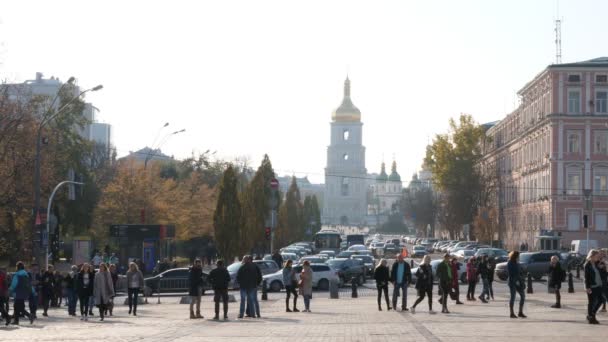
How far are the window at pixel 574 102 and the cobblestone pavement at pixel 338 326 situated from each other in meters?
54.5

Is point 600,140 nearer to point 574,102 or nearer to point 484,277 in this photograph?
point 574,102

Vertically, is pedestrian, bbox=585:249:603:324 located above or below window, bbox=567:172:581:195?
below

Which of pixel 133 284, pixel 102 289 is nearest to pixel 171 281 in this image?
pixel 133 284

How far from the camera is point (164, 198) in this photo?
76750 mm

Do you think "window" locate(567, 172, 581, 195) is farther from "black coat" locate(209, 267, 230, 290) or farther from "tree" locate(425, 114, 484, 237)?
"black coat" locate(209, 267, 230, 290)

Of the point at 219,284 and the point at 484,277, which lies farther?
the point at 484,277

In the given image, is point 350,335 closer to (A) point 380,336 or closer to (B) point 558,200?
(A) point 380,336

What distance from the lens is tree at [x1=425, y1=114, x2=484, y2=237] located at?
110750mm

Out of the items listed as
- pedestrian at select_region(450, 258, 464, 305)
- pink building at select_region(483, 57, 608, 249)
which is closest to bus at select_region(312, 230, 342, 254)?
pink building at select_region(483, 57, 608, 249)

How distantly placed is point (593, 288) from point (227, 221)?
42.2 metres

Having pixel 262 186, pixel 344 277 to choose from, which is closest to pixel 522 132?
pixel 262 186

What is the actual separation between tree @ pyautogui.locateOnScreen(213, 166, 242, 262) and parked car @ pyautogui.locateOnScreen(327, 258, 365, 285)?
426 inches

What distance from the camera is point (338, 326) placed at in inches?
1086

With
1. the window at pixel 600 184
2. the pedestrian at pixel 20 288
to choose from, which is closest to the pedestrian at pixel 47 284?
the pedestrian at pixel 20 288
